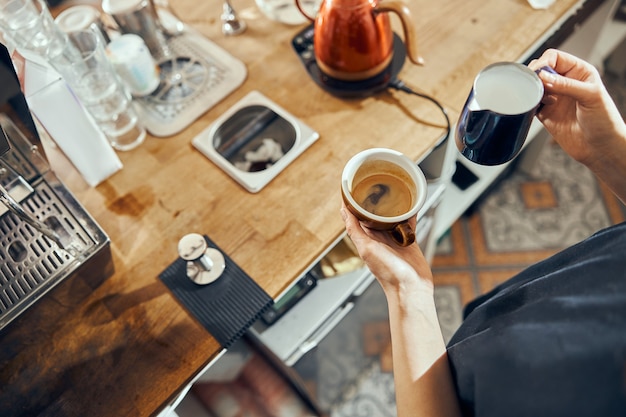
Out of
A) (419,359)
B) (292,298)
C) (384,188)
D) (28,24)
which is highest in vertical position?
(28,24)

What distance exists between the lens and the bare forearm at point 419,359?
2.28ft

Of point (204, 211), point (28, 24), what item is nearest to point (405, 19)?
point (204, 211)

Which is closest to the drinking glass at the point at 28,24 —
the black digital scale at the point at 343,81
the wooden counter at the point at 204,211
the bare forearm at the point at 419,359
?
the wooden counter at the point at 204,211

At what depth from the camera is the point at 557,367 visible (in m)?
0.56

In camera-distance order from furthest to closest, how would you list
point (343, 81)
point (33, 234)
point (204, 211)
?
point (343, 81) < point (204, 211) < point (33, 234)

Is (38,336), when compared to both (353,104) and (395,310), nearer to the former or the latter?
(395,310)

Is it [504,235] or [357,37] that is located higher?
[357,37]

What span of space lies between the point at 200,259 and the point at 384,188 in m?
0.34

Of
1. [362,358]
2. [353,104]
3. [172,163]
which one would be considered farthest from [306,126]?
[362,358]

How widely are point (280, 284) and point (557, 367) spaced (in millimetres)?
448

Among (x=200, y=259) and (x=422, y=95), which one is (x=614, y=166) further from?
(x=200, y=259)

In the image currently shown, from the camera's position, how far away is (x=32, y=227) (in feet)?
2.74

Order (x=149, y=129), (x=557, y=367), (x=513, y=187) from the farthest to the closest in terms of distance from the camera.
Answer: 1. (x=513, y=187)
2. (x=149, y=129)
3. (x=557, y=367)

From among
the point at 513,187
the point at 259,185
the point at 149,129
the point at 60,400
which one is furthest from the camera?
the point at 513,187
